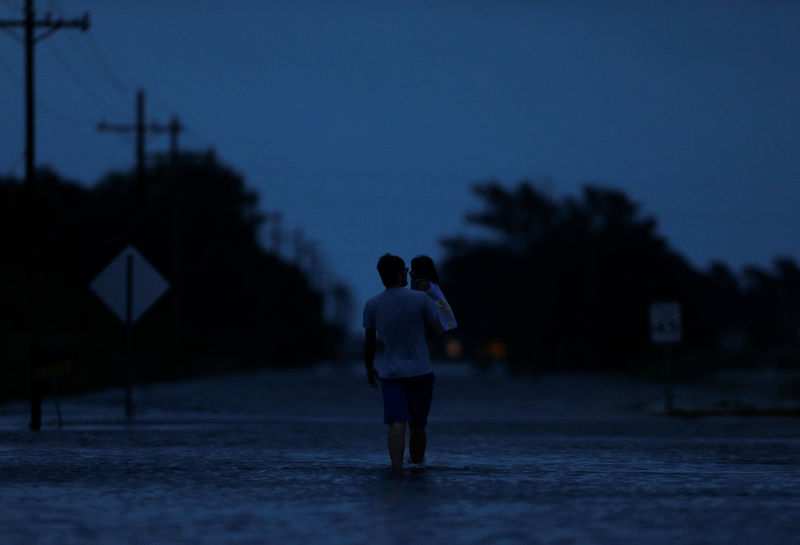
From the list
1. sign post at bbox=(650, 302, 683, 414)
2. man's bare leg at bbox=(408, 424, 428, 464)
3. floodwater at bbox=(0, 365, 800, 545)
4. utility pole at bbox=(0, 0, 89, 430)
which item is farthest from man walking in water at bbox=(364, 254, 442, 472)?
sign post at bbox=(650, 302, 683, 414)

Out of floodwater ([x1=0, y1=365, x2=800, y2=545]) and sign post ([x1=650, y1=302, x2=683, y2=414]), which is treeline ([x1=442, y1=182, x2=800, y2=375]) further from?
floodwater ([x1=0, y1=365, x2=800, y2=545])

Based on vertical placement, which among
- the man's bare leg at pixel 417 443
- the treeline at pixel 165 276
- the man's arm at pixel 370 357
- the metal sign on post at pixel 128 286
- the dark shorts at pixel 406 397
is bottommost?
the man's bare leg at pixel 417 443

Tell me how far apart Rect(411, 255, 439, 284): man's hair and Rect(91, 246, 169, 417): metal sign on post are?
12266mm

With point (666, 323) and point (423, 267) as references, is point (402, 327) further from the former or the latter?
point (666, 323)

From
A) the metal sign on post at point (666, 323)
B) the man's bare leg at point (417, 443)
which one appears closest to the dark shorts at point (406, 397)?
the man's bare leg at point (417, 443)

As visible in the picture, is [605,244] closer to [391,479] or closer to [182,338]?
[182,338]

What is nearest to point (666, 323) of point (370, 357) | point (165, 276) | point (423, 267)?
point (423, 267)

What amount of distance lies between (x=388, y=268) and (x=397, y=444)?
1.52m

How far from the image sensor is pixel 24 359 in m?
37.7

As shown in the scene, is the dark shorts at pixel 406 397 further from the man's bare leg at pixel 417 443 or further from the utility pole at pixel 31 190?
the utility pole at pixel 31 190

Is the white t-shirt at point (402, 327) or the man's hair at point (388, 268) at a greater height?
the man's hair at point (388, 268)

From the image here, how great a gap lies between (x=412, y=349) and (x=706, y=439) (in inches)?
296

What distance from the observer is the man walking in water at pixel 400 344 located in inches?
534

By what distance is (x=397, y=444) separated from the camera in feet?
44.2
